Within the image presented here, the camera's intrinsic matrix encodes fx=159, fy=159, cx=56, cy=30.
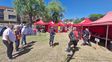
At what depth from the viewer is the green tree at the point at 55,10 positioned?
57.5 m

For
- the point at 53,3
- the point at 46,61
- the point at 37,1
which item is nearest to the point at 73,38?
the point at 46,61

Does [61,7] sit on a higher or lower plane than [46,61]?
higher

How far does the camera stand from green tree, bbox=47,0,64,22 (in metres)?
57.5

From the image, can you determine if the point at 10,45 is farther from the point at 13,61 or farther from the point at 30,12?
the point at 30,12

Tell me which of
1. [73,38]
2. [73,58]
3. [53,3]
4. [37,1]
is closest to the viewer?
[73,58]

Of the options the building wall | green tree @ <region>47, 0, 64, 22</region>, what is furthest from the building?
green tree @ <region>47, 0, 64, 22</region>

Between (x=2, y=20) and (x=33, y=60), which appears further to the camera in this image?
(x=2, y=20)

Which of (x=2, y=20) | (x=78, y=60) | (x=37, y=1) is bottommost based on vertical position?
(x=78, y=60)

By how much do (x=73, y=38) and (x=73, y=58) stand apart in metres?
1.75

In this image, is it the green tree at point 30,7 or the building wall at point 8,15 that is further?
the building wall at point 8,15

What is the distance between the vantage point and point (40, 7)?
43.0 m

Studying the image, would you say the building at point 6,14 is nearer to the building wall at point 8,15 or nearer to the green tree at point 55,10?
the building wall at point 8,15

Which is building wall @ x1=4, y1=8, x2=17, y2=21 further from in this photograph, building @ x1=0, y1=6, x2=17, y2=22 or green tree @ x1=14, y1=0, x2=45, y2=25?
green tree @ x1=14, y1=0, x2=45, y2=25

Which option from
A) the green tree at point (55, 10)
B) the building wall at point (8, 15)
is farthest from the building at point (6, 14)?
the green tree at point (55, 10)
